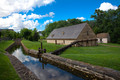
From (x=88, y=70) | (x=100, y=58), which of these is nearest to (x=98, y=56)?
(x=100, y=58)

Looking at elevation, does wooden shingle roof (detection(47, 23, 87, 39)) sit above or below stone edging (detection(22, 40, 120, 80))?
above

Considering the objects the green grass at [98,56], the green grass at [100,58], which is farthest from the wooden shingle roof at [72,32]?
the green grass at [100,58]

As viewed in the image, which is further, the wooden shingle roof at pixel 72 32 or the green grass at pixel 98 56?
the wooden shingle roof at pixel 72 32

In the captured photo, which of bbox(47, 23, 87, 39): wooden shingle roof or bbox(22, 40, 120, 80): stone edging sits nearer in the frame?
bbox(22, 40, 120, 80): stone edging

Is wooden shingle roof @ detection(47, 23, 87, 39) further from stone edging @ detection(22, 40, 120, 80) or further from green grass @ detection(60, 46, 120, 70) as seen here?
stone edging @ detection(22, 40, 120, 80)

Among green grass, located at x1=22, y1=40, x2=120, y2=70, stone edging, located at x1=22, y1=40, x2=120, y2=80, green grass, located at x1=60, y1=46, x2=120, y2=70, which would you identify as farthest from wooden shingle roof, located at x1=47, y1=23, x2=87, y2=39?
stone edging, located at x1=22, y1=40, x2=120, y2=80

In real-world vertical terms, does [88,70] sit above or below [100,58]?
below

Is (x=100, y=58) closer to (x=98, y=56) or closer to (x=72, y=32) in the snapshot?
(x=98, y=56)

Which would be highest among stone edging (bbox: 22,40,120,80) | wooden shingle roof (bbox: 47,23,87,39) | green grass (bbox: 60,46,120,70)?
wooden shingle roof (bbox: 47,23,87,39)

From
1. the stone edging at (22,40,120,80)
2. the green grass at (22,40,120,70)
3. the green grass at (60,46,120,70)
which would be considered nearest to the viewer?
the stone edging at (22,40,120,80)

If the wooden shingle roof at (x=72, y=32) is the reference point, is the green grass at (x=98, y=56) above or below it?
below

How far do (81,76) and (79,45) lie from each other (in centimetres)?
1735

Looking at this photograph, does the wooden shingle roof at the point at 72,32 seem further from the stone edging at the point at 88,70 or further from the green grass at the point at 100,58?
the stone edging at the point at 88,70

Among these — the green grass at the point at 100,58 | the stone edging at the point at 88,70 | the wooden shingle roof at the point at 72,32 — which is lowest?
the stone edging at the point at 88,70
